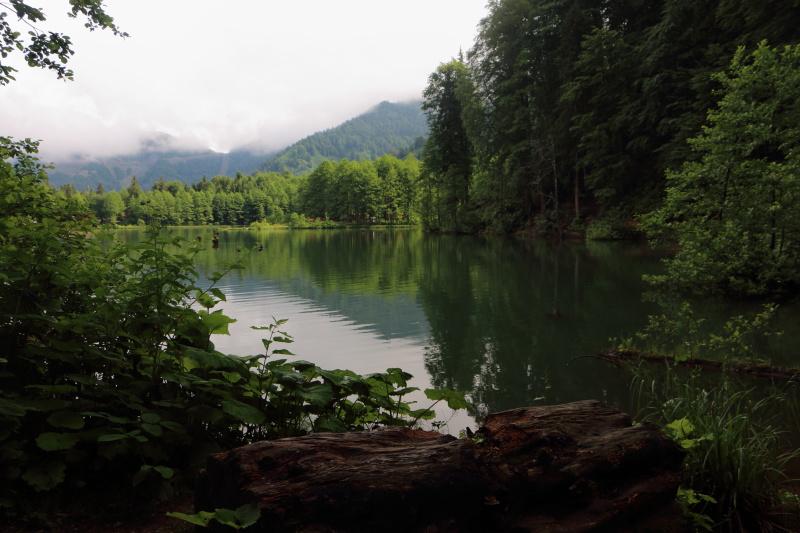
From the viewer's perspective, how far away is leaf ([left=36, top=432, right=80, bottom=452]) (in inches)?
104

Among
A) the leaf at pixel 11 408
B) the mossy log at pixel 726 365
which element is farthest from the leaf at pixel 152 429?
the mossy log at pixel 726 365

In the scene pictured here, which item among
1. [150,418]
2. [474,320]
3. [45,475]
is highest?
[150,418]

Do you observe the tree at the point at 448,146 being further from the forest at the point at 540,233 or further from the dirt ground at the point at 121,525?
the dirt ground at the point at 121,525

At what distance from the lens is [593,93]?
30797 mm

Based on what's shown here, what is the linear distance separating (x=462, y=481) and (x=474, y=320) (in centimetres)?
899

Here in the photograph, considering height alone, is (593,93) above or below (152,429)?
above

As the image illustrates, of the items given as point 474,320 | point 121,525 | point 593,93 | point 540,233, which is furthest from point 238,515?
point 540,233

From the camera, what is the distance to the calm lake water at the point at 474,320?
6965 mm

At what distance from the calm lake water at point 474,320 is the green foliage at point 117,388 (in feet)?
2.85

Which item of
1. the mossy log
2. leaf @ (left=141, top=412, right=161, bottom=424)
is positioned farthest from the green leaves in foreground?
the mossy log

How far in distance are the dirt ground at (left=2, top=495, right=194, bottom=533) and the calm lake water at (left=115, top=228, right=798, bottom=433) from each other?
5.67ft

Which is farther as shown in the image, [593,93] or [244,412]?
[593,93]

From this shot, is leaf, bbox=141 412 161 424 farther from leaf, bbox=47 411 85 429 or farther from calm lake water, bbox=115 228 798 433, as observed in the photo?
calm lake water, bbox=115 228 798 433

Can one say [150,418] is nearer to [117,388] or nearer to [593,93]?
[117,388]
